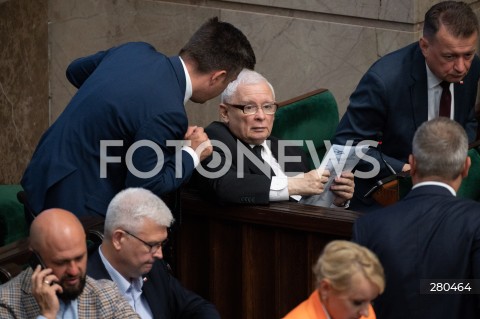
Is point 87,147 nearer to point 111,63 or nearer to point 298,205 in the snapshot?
point 111,63

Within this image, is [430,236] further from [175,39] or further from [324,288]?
[175,39]

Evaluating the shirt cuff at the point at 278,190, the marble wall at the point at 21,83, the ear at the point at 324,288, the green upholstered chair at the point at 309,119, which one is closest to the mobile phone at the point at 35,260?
the ear at the point at 324,288

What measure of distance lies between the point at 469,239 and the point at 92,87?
182 cm

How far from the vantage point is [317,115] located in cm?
704

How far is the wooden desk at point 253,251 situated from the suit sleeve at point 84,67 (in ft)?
2.26

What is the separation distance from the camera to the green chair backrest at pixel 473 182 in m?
6.14

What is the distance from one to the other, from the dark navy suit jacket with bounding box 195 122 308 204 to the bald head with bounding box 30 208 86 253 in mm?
1253

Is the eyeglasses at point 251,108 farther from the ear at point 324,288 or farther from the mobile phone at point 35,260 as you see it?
the ear at point 324,288

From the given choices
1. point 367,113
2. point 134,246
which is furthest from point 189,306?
point 367,113

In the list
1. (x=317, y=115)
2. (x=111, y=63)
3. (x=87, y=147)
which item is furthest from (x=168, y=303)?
(x=317, y=115)

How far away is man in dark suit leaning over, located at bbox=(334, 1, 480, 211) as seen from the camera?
231 inches

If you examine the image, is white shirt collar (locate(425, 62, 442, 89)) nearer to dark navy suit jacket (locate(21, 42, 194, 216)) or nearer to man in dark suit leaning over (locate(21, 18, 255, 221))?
man in dark suit leaning over (locate(21, 18, 255, 221))

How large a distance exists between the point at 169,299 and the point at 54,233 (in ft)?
2.74

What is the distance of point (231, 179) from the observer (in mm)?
5613
